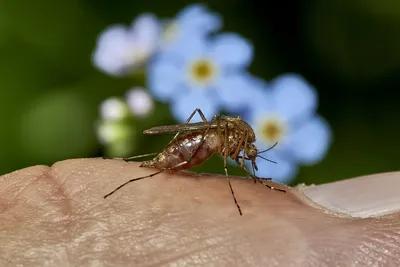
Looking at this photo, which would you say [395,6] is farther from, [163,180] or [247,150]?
[163,180]

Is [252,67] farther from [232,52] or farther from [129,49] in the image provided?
[129,49]

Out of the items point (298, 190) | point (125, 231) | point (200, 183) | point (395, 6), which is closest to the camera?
point (125, 231)

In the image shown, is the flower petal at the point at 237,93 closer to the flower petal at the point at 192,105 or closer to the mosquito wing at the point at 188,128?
the flower petal at the point at 192,105

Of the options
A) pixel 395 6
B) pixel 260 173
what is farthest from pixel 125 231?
pixel 395 6

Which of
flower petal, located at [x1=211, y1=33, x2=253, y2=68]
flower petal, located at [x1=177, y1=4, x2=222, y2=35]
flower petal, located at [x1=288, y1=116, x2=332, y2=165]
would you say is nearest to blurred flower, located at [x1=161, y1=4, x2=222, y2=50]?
flower petal, located at [x1=177, y1=4, x2=222, y2=35]

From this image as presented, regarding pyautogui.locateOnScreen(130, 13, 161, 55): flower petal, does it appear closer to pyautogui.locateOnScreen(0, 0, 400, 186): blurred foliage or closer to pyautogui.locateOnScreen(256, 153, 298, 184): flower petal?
pyautogui.locateOnScreen(0, 0, 400, 186): blurred foliage

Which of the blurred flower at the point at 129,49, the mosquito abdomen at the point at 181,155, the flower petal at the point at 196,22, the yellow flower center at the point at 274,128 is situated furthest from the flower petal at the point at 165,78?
the mosquito abdomen at the point at 181,155
